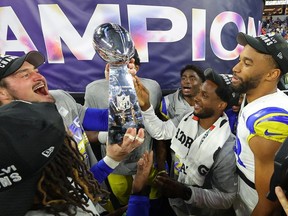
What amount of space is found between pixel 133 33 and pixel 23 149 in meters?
1.45

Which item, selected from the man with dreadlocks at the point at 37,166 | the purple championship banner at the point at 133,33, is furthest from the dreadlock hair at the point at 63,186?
the purple championship banner at the point at 133,33

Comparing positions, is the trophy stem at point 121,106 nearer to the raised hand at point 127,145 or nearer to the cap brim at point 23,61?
the raised hand at point 127,145

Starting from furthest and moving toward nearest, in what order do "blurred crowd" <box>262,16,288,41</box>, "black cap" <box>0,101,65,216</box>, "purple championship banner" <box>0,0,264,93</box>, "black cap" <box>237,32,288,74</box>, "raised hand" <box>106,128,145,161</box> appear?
1. "blurred crowd" <box>262,16,288,41</box>
2. "purple championship banner" <box>0,0,264,93</box>
3. "black cap" <box>237,32,288,74</box>
4. "raised hand" <box>106,128,145,161</box>
5. "black cap" <box>0,101,65,216</box>

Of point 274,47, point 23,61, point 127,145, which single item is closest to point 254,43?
point 274,47

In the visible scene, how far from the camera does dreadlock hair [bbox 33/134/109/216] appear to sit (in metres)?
0.65

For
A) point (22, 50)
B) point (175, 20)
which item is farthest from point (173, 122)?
point (22, 50)

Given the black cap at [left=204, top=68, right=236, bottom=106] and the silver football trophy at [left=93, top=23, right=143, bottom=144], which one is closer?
the silver football trophy at [left=93, top=23, right=143, bottom=144]

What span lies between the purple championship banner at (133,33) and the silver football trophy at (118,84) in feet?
2.01

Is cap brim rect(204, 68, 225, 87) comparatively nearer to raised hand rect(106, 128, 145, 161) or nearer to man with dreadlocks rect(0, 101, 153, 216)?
raised hand rect(106, 128, 145, 161)

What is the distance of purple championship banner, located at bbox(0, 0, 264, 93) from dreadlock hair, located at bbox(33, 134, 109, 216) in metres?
1.19

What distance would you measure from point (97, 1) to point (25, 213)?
58.2 inches

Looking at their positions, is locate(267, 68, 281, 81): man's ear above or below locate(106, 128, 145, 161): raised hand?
above

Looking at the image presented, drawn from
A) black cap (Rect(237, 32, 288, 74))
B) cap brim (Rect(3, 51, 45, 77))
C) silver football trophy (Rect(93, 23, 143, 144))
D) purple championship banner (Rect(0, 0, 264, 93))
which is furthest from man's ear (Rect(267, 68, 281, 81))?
cap brim (Rect(3, 51, 45, 77))

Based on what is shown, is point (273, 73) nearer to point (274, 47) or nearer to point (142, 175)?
point (274, 47)
